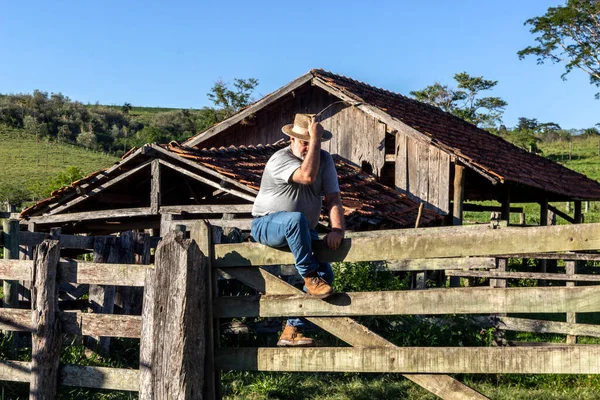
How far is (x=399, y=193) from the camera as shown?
14188 mm

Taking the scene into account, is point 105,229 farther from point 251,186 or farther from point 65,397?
point 65,397

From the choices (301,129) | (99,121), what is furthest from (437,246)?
(99,121)

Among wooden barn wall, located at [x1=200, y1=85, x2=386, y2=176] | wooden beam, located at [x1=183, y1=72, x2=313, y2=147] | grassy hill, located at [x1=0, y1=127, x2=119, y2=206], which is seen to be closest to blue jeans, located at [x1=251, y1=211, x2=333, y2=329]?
wooden barn wall, located at [x1=200, y1=85, x2=386, y2=176]

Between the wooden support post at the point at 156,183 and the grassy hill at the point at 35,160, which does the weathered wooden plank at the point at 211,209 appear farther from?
the grassy hill at the point at 35,160

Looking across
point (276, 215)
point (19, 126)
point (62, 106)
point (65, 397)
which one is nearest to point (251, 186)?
point (65, 397)

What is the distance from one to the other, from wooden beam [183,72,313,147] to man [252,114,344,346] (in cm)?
1035

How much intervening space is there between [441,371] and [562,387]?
3.89 meters

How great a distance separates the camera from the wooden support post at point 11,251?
8039 mm

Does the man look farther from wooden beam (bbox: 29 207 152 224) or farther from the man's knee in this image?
wooden beam (bbox: 29 207 152 224)

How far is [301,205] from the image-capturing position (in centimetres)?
446

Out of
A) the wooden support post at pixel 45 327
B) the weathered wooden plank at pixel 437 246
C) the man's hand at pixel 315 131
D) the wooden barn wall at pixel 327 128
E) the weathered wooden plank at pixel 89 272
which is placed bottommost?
the wooden support post at pixel 45 327

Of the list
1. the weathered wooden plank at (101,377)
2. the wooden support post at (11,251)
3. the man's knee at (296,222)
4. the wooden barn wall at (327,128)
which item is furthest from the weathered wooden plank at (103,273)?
the wooden barn wall at (327,128)

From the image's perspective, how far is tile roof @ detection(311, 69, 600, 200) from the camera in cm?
1415

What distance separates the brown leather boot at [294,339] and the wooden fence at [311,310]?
18.0 inches
